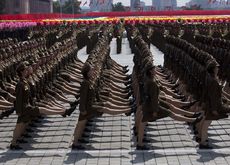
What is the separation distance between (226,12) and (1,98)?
5169 centimetres

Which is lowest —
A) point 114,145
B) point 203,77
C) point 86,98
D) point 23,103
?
point 114,145

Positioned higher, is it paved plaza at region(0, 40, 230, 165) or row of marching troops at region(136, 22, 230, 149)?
row of marching troops at region(136, 22, 230, 149)

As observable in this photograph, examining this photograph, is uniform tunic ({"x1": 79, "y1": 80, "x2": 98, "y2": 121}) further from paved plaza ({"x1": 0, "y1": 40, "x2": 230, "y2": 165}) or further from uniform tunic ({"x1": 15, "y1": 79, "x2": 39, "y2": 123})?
uniform tunic ({"x1": 15, "y1": 79, "x2": 39, "y2": 123})

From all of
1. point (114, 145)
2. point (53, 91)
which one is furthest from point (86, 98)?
point (53, 91)

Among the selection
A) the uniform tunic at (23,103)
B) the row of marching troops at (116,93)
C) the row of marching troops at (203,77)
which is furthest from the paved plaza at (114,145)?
the uniform tunic at (23,103)

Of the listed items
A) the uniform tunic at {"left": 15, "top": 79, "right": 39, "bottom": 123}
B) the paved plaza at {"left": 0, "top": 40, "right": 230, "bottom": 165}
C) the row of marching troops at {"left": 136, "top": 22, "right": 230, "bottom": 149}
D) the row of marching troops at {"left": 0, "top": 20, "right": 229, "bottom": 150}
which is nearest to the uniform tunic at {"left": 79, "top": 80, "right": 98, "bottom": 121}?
the row of marching troops at {"left": 0, "top": 20, "right": 229, "bottom": 150}

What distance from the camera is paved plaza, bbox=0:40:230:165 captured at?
7.51 m

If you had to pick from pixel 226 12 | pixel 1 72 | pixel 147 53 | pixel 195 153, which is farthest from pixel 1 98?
pixel 226 12

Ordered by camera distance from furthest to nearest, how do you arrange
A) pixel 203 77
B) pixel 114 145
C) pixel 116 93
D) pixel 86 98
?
pixel 116 93
pixel 203 77
pixel 114 145
pixel 86 98

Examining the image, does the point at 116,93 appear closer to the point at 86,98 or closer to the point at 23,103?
the point at 86,98

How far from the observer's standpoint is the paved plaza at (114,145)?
7512 mm

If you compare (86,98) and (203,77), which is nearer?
(86,98)

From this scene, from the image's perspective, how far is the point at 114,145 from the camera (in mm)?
8352

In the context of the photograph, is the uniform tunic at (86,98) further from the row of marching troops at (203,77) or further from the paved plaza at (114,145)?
the row of marching troops at (203,77)
